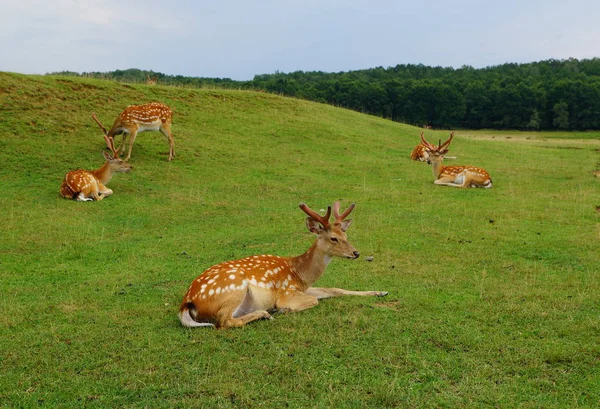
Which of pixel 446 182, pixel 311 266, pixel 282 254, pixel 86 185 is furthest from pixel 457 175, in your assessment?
pixel 311 266

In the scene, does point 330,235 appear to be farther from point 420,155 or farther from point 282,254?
point 420,155

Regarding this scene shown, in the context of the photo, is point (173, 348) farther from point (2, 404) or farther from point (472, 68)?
point (472, 68)

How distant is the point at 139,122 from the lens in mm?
16047

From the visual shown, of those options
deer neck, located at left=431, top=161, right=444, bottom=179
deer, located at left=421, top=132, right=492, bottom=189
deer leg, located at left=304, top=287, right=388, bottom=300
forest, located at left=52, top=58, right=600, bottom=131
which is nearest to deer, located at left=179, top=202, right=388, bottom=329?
deer leg, located at left=304, top=287, right=388, bottom=300

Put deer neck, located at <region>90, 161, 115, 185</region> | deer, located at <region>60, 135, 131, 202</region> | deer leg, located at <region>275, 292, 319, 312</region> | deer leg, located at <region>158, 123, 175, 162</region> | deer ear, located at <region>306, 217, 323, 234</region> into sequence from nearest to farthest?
1. deer leg, located at <region>275, 292, 319, 312</region>
2. deer ear, located at <region>306, 217, 323, 234</region>
3. deer, located at <region>60, 135, 131, 202</region>
4. deer neck, located at <region>90, 161, 115, 185</region>
5. deer leg, located at <region>158, 123, 175, 162</region>

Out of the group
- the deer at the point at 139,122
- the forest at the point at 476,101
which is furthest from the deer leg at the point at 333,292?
the forest at the point at 476,101

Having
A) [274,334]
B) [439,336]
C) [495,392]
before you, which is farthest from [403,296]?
[495,392]

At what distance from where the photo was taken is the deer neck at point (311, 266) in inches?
255

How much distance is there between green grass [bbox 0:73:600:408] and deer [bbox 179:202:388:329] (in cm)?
18

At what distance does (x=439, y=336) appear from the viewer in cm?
525

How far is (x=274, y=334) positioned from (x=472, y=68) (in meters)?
93.5

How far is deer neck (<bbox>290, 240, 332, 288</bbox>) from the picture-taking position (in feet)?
21.2

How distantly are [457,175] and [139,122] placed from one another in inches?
364

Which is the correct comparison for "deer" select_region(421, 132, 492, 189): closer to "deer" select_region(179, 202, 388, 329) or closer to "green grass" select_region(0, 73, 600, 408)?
"green grass" select_region(0, 73, 600, 408)
